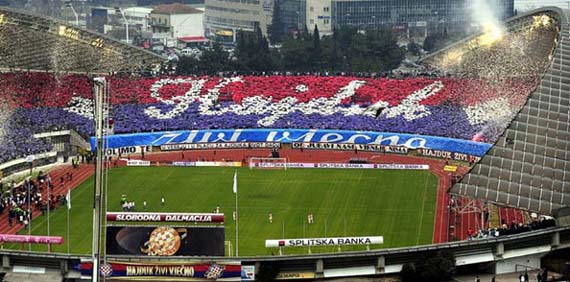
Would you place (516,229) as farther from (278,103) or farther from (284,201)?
(278,103)

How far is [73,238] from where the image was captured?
59.3 m

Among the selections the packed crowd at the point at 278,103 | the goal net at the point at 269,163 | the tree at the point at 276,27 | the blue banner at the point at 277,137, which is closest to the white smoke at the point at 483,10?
the tree at the point at 276,27

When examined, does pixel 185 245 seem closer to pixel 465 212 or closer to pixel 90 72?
pixel 465 212

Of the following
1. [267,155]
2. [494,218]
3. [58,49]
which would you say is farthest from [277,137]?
[494,218]

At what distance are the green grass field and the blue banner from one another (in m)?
9.00

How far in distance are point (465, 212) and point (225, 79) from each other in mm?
49806

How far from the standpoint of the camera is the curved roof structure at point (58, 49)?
9475 cm

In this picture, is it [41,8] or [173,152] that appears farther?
[41,8]

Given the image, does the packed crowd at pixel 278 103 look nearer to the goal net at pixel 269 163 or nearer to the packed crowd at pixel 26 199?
the goal net at pixel 269 163

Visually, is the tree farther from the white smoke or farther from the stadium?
the stadium

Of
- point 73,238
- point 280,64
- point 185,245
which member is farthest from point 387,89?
point 185,245

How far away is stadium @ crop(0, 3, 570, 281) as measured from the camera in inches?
1978

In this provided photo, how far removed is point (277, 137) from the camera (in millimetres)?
94562

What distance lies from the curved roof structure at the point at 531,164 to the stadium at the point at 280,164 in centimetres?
8
